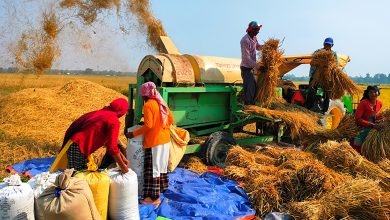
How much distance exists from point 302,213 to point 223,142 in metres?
2.83

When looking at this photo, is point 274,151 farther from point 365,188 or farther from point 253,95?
point 365,188

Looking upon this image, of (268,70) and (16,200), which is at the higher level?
(268,70)

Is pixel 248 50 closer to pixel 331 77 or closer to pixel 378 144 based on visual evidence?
pixel 331 77

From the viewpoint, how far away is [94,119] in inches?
159

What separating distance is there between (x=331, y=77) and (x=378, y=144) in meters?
2.10

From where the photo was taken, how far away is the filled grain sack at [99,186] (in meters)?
3.66

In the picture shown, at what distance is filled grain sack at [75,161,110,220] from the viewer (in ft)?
12.0

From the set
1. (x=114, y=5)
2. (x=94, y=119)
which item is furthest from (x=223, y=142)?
(x=114, y=5)

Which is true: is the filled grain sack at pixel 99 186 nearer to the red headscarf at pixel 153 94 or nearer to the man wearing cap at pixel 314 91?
the red headscarf at pixel 153 94

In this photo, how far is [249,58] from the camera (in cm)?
712

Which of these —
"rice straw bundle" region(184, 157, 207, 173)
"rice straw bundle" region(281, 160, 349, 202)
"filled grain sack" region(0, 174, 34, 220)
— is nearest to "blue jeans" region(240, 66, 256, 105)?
"rice straw bundle" region(184, 157, 207, 173)

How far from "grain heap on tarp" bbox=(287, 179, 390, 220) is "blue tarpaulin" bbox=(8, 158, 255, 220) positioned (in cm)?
72

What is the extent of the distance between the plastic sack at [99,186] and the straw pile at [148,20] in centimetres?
493

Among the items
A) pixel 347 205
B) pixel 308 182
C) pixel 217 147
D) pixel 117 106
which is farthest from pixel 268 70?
pixel 117 106
